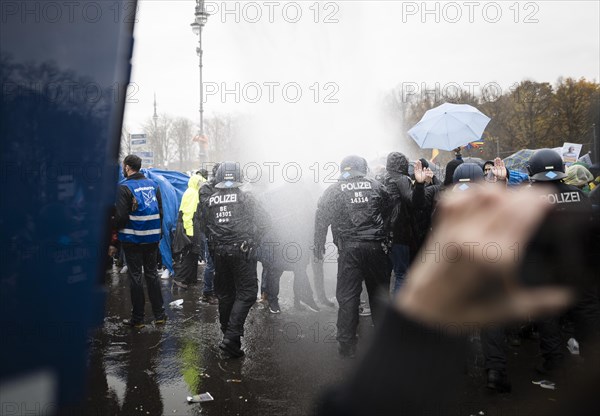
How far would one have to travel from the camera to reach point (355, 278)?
18.3 feet

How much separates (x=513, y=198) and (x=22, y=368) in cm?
181

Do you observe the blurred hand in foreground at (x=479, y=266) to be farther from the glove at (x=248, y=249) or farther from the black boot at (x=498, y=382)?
the glove at (x=248, y=249)

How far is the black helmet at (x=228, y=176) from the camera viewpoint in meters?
5.70

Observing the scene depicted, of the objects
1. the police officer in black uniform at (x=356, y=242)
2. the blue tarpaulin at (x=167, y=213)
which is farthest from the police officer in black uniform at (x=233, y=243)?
the blue tarpaulin at (x=167, y=213)

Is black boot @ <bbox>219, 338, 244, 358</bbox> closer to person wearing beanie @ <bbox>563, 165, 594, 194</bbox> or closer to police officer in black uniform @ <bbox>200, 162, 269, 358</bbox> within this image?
police officer in black uniform @ <bbox>200, 162, 269, 358</bbox>

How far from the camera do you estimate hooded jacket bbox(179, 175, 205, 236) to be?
8.60m

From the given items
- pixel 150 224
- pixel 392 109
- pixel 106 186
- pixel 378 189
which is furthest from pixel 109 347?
pixel 392 109

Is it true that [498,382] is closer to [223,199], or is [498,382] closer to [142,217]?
[223,199]

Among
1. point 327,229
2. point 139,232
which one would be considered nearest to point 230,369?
point 327,229

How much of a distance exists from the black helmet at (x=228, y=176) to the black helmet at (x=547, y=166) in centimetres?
332

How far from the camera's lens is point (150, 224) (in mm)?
6480

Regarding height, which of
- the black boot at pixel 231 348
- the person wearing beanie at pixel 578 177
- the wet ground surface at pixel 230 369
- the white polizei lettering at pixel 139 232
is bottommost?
the wet ground surface at pixel 230 369

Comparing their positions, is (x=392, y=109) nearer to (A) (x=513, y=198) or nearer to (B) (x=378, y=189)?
(B) (x=378, y=189)

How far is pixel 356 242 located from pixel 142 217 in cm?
302
